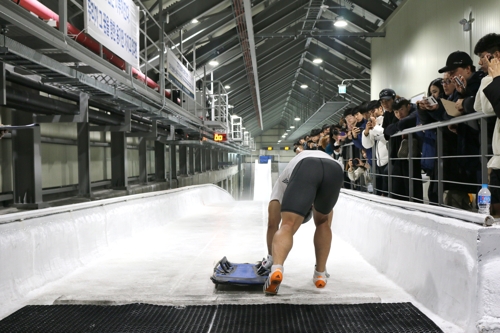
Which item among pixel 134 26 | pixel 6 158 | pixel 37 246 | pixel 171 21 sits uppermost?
pixel 171 21

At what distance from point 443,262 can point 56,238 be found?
311cm

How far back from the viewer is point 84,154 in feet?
33.0

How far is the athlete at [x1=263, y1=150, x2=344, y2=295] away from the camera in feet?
10.8

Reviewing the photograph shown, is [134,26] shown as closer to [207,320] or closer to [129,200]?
[129,200]

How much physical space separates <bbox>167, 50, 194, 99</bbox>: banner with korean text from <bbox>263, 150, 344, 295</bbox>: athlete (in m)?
7.49

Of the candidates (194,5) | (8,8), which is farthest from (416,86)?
(8,8)

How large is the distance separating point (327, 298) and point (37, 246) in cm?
229

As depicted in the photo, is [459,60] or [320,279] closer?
[320,279]

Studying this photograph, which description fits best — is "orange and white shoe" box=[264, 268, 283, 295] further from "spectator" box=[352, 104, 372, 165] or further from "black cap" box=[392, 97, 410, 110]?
"spectator" box=[352, 104, 372, 165]

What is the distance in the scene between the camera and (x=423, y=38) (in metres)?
11.7

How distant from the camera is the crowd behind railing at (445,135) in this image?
356 centimetres

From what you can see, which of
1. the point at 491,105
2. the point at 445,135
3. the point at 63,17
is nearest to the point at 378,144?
the point at 445,135

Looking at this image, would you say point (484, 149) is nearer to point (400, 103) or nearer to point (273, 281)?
point (273, 281)

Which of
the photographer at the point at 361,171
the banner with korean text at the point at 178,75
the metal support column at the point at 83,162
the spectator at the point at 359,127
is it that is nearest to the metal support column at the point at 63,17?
the spectator at the point at 359,127
